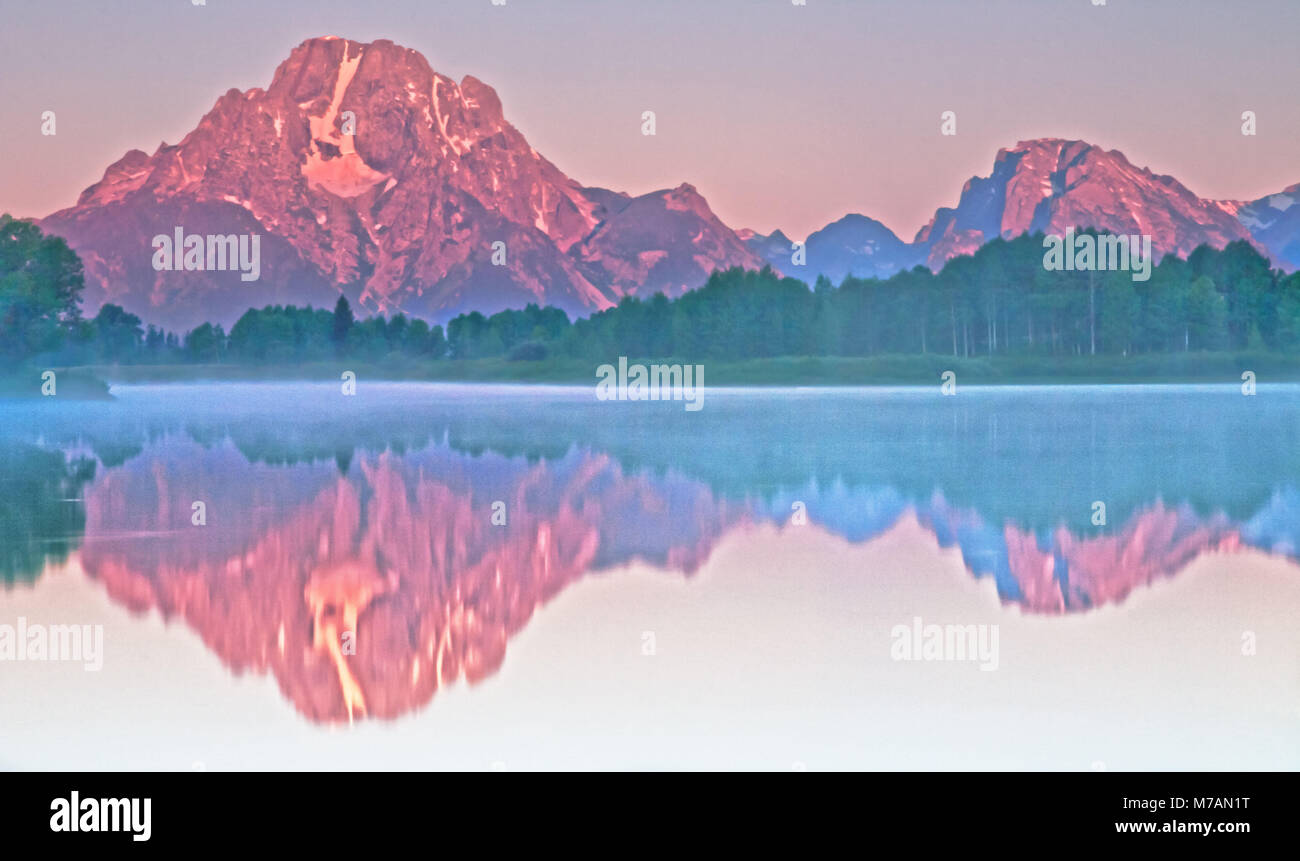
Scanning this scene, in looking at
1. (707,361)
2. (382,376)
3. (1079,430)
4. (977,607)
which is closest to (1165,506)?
(977,607)

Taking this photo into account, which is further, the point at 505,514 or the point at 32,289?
the point at 32,289

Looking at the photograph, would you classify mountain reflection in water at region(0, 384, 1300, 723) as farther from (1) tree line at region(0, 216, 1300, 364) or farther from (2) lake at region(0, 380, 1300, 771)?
(1) tree line at region(0, 216, 1300, 364)

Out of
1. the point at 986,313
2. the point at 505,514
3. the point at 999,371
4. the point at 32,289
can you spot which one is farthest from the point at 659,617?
the point at 986,313

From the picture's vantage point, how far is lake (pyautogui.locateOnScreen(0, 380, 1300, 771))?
29.3 feet

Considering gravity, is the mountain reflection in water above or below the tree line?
below

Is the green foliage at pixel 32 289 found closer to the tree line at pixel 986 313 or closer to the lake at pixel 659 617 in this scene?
the tree line at pixel 986 313

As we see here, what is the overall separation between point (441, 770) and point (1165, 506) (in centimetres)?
1468

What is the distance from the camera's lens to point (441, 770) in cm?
833

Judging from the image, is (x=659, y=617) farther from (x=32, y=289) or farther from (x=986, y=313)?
(x=986, y=313)

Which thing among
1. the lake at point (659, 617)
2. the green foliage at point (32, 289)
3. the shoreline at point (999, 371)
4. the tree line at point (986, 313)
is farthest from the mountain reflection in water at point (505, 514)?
the shoreline at point (999, 371)

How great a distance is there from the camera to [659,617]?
12.6 metres

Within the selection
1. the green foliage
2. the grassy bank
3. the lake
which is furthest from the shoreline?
the lake

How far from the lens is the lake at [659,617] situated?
8.95 m
